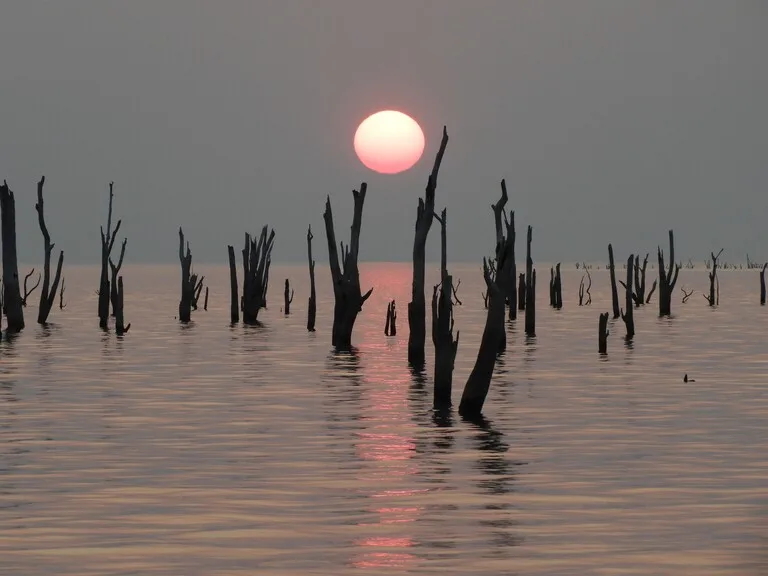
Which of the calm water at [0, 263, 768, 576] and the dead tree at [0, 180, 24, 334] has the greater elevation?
the dead tree at [0, 180, 24, 334]

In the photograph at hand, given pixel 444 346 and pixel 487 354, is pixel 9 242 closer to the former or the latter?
pixel 444 346

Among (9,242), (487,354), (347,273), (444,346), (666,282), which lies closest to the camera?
(487,354)

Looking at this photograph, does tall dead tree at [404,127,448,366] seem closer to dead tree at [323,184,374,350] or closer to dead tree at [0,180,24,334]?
dead tree at [323,184,374,350]

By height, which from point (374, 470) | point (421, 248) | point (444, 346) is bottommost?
point (374, 470)

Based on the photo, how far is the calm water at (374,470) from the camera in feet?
33.4

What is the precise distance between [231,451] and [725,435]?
5.92 meters

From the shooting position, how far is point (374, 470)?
47.3ft

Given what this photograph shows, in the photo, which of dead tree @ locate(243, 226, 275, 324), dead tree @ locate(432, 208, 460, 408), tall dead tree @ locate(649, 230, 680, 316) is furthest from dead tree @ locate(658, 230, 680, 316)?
dead tree @ locate(432, 208, 460, 408)

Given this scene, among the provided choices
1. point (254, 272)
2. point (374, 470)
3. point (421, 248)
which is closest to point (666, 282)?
point (254, 272)

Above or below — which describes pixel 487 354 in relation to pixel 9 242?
below

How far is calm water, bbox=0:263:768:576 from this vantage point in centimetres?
1020

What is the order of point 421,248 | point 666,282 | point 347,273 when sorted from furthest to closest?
point 666,282 < point 347,273 < point 421,248

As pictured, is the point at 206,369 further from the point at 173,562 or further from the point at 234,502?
the point at 173,562

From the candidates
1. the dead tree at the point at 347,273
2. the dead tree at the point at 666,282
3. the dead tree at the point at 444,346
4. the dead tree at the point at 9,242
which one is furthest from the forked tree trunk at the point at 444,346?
the dead tree at the point at 666,282
